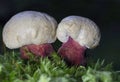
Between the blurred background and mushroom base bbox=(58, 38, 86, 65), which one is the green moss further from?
the blurred background

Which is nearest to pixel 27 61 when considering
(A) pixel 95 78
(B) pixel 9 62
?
(B) pixel 9 62

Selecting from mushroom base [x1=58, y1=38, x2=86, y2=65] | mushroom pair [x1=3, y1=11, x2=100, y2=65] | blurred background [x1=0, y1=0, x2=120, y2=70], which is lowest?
blurred background [x1=0, y1=0, x2=120, y2=70]

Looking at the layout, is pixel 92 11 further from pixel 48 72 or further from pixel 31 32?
pixel 48 72

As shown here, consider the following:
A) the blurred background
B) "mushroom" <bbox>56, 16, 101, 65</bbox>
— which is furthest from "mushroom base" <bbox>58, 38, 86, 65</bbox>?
the blurred background

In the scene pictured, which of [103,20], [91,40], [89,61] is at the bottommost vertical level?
[103,20]

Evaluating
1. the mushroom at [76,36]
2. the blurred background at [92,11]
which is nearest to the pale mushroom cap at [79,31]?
the mushroom at [76,36]

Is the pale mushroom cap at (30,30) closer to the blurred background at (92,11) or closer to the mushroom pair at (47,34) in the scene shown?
the mushroom pair at (47,34)

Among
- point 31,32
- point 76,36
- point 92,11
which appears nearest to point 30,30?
point 31,32

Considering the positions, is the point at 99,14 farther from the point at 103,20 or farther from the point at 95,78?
the point at 95,78
